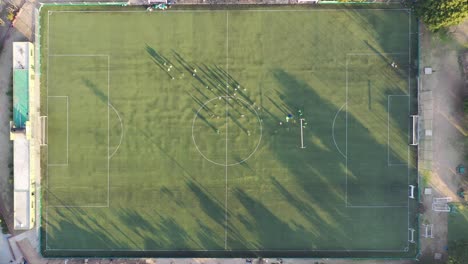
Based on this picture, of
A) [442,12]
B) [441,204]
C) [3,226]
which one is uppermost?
[442,12]

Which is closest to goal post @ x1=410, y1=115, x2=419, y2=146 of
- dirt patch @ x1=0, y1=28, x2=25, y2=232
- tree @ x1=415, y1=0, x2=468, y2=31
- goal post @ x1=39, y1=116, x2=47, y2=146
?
tree @ x1=415, y1=0, x2=468, y2=31

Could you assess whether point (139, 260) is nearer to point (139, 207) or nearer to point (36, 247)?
point (139, 207)

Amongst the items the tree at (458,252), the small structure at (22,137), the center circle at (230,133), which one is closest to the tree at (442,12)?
the center circle at (230,133)

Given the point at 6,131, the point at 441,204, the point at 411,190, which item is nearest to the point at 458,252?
the point at 441,204

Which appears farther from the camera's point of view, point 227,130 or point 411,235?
point 227,130

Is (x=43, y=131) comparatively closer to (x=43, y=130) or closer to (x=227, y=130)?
(x=43, y=130)

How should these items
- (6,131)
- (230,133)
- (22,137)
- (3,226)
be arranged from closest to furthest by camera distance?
(22,137)
(3,226)
(230,133)
(6,131)
